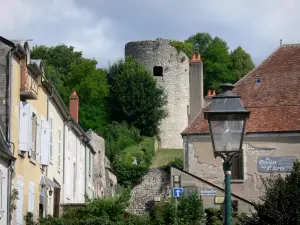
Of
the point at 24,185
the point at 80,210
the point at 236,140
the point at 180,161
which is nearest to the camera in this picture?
the point at 236,140

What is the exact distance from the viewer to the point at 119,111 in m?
61.4

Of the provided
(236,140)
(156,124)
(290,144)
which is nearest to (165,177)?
(290,144)

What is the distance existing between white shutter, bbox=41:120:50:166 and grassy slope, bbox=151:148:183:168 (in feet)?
87.7

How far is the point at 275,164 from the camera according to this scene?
104ft

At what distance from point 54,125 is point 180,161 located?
1863cm

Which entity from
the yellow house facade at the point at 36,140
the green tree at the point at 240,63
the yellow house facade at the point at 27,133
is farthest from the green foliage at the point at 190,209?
the green tree at the point at 240,63

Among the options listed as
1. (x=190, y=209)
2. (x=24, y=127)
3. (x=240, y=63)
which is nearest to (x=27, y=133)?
(x=24, y=127)

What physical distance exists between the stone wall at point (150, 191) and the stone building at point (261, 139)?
1.20m

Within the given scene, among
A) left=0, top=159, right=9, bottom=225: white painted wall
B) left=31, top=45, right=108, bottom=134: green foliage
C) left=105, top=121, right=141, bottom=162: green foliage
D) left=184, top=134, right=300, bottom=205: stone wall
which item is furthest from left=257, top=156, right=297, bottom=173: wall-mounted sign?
left=31, top=45, right=108, bottom=134: green foliage

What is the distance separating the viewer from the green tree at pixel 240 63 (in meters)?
78.0

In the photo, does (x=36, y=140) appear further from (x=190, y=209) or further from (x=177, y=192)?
(x=177, y=192)

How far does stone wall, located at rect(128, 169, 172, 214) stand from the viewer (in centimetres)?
3256

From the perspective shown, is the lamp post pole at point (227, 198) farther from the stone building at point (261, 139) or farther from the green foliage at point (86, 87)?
the green foliage at point (86, 87)

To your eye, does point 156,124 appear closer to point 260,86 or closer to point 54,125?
point 260,86
